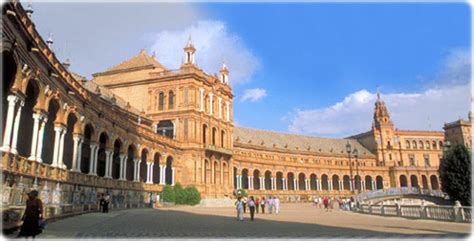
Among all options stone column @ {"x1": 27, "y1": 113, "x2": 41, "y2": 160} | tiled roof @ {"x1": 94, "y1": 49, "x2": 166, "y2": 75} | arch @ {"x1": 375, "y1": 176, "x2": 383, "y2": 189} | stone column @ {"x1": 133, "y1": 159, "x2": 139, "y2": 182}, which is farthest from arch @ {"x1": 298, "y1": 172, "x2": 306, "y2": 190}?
stone column @ {"x1": 27, "y1": 113, "x2": 41, "y2": 160}

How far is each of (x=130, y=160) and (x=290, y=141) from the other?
6116 centimetres

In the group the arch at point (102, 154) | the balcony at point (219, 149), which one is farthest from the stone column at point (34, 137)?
the balcony at point (219, 149)

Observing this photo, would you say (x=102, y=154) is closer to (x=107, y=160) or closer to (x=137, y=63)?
(x=107, y=160)

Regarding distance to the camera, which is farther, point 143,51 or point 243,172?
point 243,172

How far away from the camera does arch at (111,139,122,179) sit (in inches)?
1452

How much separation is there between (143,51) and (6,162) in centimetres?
4846

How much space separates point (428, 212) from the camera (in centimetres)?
2364

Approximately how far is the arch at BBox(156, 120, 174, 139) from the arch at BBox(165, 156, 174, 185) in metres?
4.50

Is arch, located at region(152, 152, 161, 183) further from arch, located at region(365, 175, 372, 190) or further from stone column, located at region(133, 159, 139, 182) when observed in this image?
arch, located at region(365, 175, 372, 190)

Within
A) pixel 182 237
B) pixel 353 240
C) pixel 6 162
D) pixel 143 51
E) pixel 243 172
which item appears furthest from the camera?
pixel 243 172

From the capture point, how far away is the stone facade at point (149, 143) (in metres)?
18.8

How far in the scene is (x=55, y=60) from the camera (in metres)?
22.4

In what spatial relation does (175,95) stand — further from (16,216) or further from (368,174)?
(368,174)

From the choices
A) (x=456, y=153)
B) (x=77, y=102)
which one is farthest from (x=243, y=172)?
(x=77, y=102)
